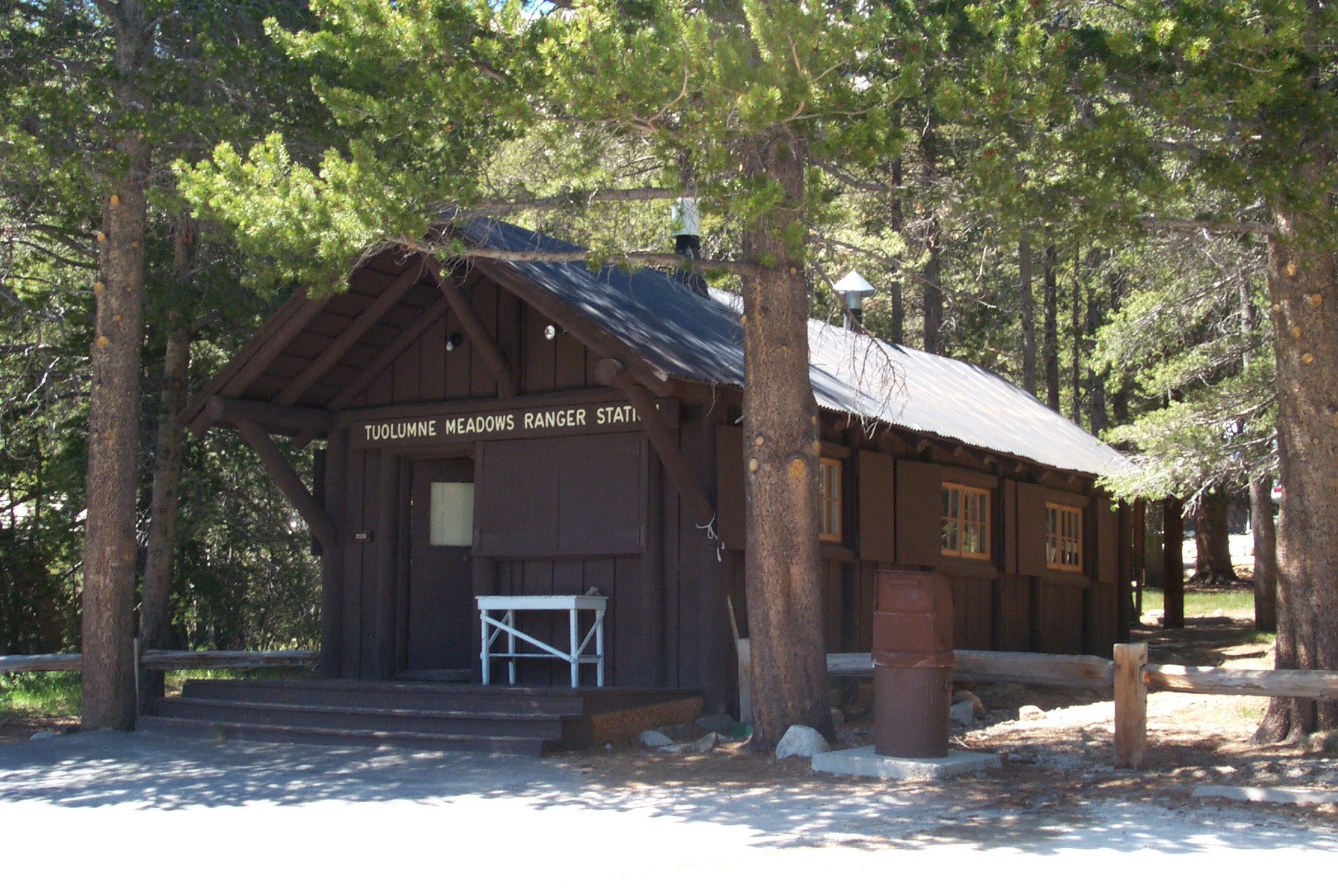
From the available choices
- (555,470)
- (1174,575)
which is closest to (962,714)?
(555,470)

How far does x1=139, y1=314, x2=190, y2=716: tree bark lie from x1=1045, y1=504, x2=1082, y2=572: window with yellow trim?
34.6 feet

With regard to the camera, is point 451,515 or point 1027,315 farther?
point 1027,315

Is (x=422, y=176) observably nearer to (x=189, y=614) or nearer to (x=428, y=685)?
(x=428, y=685)

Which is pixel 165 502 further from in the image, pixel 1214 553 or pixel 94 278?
pixel 1214 553

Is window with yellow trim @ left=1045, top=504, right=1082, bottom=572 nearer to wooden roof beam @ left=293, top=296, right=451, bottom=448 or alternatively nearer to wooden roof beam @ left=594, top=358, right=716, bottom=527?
wooden roof beam @ left=594, top=358, right=716, bottom=527

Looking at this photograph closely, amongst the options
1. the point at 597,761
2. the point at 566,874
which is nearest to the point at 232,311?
the point at 597,761

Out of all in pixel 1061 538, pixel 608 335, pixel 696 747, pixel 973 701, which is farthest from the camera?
pixel 1061 538

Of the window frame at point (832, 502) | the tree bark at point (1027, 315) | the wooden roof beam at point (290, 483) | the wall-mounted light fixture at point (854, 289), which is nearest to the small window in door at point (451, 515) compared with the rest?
the wooden roof beam at point (290, 483)

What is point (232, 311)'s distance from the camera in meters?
13.7

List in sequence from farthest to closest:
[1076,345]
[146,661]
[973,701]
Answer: [1076,345] → [146,661] → [973,701]

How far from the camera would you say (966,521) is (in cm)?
1466

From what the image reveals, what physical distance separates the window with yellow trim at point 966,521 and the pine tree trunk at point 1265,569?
7.22 m

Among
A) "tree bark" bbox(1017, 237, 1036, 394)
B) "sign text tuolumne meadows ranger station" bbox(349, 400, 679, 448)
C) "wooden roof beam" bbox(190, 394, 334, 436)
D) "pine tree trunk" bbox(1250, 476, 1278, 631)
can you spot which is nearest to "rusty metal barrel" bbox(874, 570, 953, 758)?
"sign text tuolumne meadows ranger station" bbox(349, 400, 679, 448)

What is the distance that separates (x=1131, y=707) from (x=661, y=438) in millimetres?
4066
